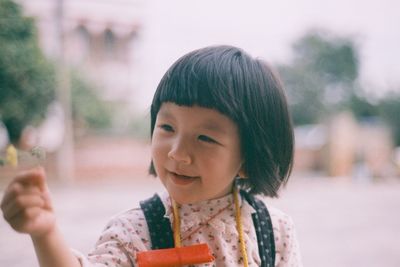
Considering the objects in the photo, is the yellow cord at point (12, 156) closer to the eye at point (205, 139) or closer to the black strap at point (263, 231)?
the eye at point (205, 139)

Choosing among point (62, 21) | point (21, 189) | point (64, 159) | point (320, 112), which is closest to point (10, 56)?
point (62, 21)

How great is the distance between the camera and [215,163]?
559mm

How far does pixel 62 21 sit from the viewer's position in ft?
3.72

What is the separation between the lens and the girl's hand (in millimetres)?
367

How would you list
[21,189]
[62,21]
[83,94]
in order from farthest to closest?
1. [83,94]
2. [62,21]
3. [21,189]

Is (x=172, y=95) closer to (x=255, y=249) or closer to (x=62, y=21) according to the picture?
(x=255, y=249)

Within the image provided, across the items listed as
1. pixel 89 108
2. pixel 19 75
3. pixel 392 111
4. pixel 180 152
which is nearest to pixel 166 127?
pixel 180 152

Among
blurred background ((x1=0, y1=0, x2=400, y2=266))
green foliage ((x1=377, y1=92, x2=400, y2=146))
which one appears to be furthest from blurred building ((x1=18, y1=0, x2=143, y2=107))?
green foliage ((x1=377, y1=92, x2=400, y2=146))

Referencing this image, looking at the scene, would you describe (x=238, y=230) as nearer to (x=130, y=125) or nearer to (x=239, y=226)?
(x=239, y=226)

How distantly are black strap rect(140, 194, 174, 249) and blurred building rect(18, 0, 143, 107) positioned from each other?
50 cm

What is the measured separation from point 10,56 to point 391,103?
183 inches

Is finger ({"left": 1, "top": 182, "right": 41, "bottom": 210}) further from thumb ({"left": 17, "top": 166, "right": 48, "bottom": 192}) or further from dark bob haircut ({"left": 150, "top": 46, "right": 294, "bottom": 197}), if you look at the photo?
dark bob haircut ({"left": 150, "top": 46, "right": 294, "bottom": 197})

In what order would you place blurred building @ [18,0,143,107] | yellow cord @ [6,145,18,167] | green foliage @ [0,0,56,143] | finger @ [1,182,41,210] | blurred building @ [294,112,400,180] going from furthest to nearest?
1. blurred building @ [294,112,400,180]
2. blurred building @ [18,0,143,107]
3. green foliage @ [0,0,56,143]
4. yellow cord @ [6,145,18,167]
5. finger @ [1,182,41,210]

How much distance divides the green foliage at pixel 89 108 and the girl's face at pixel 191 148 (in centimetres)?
283
